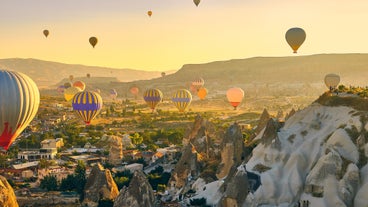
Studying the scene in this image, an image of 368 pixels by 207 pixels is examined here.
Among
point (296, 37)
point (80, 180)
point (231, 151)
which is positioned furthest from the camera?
point (296, 37)

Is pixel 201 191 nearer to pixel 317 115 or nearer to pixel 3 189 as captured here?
pixel 317 115

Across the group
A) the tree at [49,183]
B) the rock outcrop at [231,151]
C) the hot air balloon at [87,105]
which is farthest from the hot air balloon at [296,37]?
the tree at [49,183]

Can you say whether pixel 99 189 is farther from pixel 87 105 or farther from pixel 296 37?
pixel 296 37

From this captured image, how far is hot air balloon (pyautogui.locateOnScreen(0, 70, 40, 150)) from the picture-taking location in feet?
125

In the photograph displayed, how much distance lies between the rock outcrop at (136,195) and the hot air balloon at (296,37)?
34113mm

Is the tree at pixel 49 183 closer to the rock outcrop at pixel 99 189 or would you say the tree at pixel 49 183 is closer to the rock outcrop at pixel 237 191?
the rock outcrop at pixel 99 189

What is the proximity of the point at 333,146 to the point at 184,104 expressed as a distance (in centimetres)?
6160

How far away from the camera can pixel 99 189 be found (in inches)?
1721

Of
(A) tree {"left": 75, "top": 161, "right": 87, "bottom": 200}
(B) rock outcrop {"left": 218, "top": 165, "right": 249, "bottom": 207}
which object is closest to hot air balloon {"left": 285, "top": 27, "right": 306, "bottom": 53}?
(A) tree {"left": 75, "top": 161, "right": 87, "bottom": 200}

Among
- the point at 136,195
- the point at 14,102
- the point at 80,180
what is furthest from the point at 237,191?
the point at 80,180

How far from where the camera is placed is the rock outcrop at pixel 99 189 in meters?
43.6

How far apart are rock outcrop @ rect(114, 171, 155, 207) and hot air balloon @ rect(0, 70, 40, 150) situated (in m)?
10.5

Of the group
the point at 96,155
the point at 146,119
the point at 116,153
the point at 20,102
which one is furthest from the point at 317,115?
the point at 146,119

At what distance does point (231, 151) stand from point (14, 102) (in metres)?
17.4
